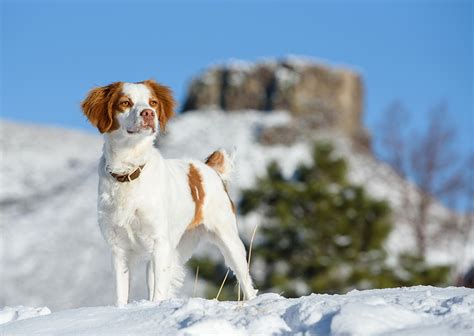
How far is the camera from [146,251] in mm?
6016

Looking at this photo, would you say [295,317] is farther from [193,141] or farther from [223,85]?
[223,85]

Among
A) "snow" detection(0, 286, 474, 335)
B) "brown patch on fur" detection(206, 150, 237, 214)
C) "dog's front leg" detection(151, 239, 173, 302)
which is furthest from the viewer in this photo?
"brown patch on fur" detection(206, 150, 237, 214)

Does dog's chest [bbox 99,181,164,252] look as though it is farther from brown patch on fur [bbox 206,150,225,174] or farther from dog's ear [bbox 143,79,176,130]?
brown patch on fur [bbox 206,150,225,174]

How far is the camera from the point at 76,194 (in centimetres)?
3166

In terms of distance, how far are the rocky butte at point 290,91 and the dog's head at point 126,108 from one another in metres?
30.9

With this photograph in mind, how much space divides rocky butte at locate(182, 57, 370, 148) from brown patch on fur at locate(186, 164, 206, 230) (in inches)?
1184

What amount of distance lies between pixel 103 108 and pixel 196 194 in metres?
1.15

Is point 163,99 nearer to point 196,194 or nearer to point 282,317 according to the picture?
point 196,194

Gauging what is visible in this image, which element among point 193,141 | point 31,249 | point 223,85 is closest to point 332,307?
point 31,249

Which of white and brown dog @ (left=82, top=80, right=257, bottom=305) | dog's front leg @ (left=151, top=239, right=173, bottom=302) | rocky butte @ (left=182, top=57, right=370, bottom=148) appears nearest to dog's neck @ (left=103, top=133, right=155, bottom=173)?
white and brown dog @ (left=82, top=80, right=257, bottom=305)

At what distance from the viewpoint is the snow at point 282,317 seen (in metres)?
3.75

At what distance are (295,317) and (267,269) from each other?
16631 millimetres

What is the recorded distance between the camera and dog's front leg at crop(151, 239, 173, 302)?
593 centimetres

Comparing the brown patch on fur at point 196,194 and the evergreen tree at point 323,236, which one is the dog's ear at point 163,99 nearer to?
the brown patch on fur at point 196,194
